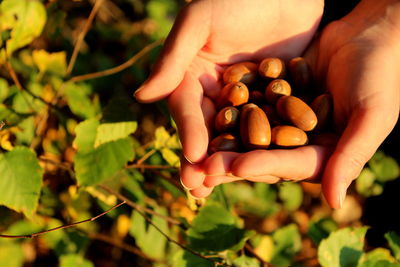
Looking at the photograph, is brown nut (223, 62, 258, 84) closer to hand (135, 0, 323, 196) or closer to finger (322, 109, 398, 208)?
hand (135, 0, 323, 196)

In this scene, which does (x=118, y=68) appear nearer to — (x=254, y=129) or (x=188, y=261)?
(x=254, y=129)

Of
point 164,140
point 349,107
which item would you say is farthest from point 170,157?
point 349,107

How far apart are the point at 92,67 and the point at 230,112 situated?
126cm

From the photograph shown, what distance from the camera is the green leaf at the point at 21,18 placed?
5.98 ft

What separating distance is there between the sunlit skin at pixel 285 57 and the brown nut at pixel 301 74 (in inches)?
3.7

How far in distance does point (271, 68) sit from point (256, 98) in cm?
18

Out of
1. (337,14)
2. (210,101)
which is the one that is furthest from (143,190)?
(337,14)

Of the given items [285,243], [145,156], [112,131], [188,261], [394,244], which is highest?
[112,131]

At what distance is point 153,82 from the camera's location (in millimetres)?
1705

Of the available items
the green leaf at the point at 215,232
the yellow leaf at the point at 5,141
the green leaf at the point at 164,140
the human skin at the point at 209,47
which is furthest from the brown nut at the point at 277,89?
the yellow leaf at the point at 5,141

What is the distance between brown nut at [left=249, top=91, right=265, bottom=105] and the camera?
2170 mm

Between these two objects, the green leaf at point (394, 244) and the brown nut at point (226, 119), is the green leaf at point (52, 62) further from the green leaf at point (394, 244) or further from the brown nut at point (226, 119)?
the green leaf at point (394, 244)

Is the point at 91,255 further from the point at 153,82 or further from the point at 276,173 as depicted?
the point at 276,173

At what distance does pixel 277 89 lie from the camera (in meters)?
2.07
